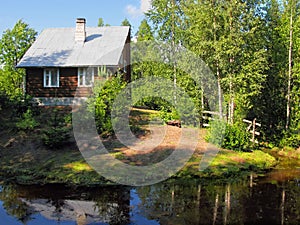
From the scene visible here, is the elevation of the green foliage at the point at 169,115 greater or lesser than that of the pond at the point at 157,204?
greater

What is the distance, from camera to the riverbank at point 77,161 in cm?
1374

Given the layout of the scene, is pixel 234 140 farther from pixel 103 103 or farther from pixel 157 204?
pixel 157 204

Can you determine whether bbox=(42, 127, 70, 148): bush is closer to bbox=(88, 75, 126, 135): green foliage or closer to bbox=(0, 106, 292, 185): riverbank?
bbox=(0, 106, 292, 185): riverbank

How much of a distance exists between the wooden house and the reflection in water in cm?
1261

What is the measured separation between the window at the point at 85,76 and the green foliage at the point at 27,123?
5283 millimetres

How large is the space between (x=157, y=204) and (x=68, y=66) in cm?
1561

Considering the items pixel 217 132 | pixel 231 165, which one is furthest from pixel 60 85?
pixel 231 165

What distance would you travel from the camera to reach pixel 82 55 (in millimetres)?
24734

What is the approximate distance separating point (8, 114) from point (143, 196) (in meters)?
13.3

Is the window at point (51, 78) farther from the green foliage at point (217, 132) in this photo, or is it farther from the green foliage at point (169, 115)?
the green foliage at point (217, 132)

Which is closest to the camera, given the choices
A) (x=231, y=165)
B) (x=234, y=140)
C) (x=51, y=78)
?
(x=231, y=165)

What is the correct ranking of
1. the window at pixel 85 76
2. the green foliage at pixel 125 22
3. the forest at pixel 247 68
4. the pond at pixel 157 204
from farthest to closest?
the green foliage at pixel 125 22 < the window at pixel 85 76 < the forest at pixel 247 68 < the pond at pixel 157 204

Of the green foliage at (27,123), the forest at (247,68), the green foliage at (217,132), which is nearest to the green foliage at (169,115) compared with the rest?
the forest at (247,68)

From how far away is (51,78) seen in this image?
2495 centimetres
